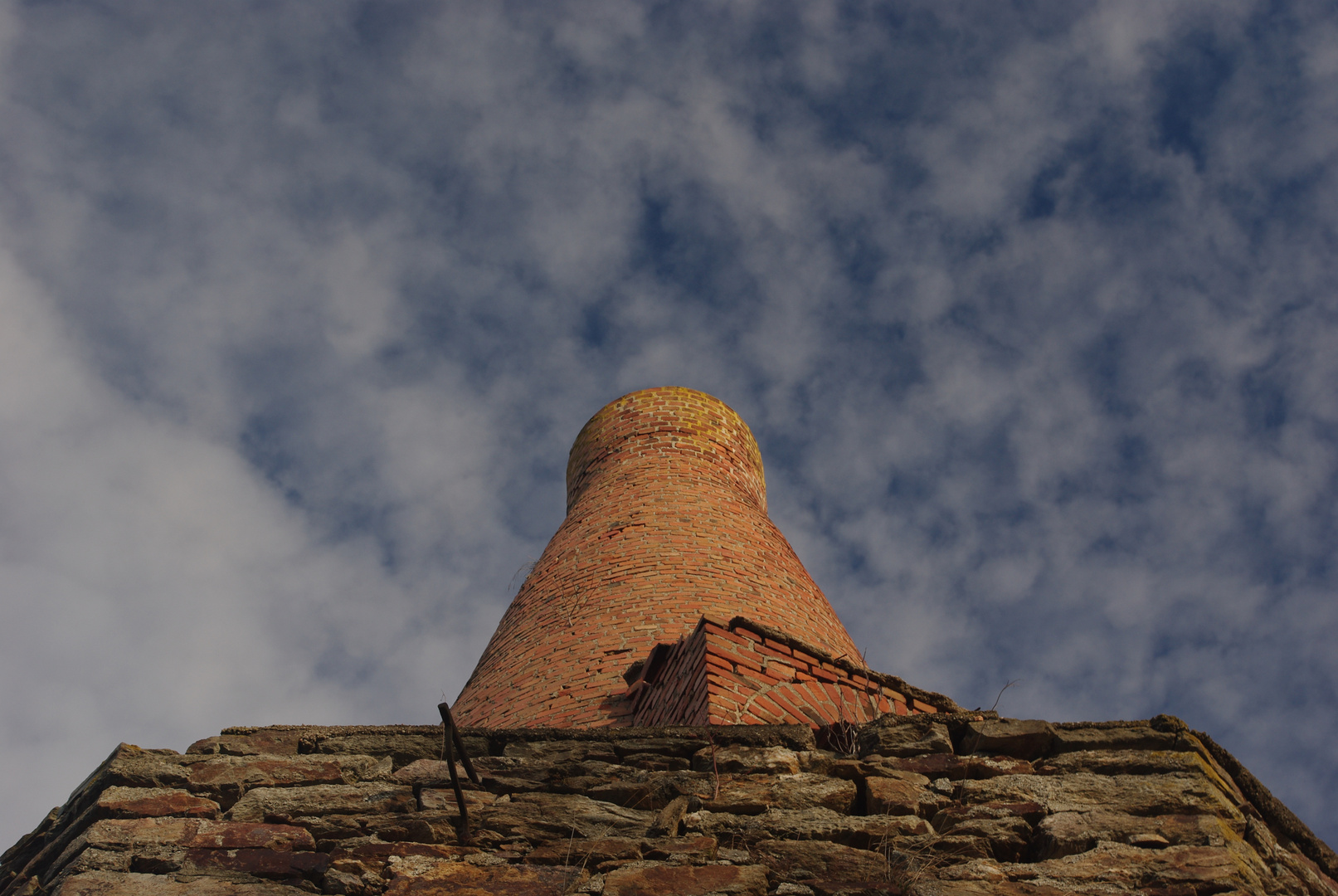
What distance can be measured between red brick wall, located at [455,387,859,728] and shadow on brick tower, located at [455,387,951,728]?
1 centimetres

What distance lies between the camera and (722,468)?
8.55 meters

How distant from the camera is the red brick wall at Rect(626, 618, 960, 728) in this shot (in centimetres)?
416

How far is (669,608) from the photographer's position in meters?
6.13

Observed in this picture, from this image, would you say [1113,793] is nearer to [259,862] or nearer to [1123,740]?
[1123,740]

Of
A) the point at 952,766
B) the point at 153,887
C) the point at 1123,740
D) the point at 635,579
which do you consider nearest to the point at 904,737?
the point at 952,766

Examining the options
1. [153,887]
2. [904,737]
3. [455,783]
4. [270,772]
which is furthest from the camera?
[904,737]

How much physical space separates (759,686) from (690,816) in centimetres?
162

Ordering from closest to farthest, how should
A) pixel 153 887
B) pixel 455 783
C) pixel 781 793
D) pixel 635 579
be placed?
pixel 153 887 → pixel 455 783 → pixel 781 793 → pixel 635 579

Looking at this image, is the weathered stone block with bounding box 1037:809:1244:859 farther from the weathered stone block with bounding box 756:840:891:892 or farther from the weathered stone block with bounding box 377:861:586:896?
the weathered stone block with bounding box 377:861:586:896

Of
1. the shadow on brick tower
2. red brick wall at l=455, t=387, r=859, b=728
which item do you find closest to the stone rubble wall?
the shadow on brick tower

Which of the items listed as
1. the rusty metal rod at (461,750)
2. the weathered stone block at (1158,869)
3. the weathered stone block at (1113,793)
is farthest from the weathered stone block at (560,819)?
the weathered stone block at (1158,869)

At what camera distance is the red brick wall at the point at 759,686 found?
416 cm

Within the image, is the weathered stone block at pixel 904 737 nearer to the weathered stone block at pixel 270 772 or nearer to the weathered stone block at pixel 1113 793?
the weathered stone block at pixel 1113 793

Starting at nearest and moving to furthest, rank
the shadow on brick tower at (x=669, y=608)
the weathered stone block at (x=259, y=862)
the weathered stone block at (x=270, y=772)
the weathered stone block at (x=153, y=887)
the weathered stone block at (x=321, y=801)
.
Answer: the weathered stone block at (x=153, y=887)
the weathered stone block at (x=259, y=862)
the weathered stone block at (x=321, y=801)
the weathered stone block at (x=270, y=772)
the shadow on brick tower at (x=669, y=608)
